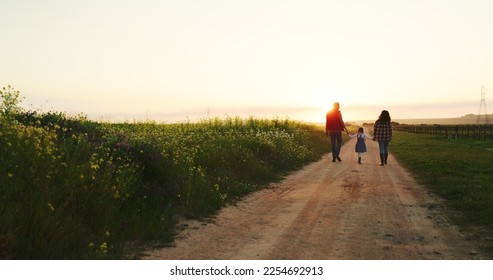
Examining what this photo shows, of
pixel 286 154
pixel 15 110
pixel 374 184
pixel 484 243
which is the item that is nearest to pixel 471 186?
pixel 374 184

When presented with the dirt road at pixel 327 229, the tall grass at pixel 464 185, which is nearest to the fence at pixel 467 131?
the tall grass at pixel 464 185

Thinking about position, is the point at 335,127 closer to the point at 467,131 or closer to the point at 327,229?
the point at 327,229

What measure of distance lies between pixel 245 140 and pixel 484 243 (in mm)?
12788

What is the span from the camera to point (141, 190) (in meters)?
8.91

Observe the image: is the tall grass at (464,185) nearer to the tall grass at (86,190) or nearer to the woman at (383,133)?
the woman at (383,133)

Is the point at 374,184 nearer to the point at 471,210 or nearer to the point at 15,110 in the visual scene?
the point at 471,210

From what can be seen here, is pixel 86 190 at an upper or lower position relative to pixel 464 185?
upper

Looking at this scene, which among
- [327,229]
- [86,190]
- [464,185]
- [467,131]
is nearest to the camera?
[86,190]

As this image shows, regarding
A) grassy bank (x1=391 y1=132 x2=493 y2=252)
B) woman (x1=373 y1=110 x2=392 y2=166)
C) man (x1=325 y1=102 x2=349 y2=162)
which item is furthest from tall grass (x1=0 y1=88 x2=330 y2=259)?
man (x1=325 y1=102 x2=349 y2=162)

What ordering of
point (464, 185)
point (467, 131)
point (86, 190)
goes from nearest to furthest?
point (86, 190) < point (464, 185) < point (467, 131)

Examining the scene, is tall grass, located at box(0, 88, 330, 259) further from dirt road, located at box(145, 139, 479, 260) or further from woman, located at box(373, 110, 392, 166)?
woman, located at box(373, 110, 392, 166)

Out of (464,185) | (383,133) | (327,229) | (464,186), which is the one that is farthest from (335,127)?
(327,229)

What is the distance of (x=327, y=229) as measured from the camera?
7.75 metres

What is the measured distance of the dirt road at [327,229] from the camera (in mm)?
6391
